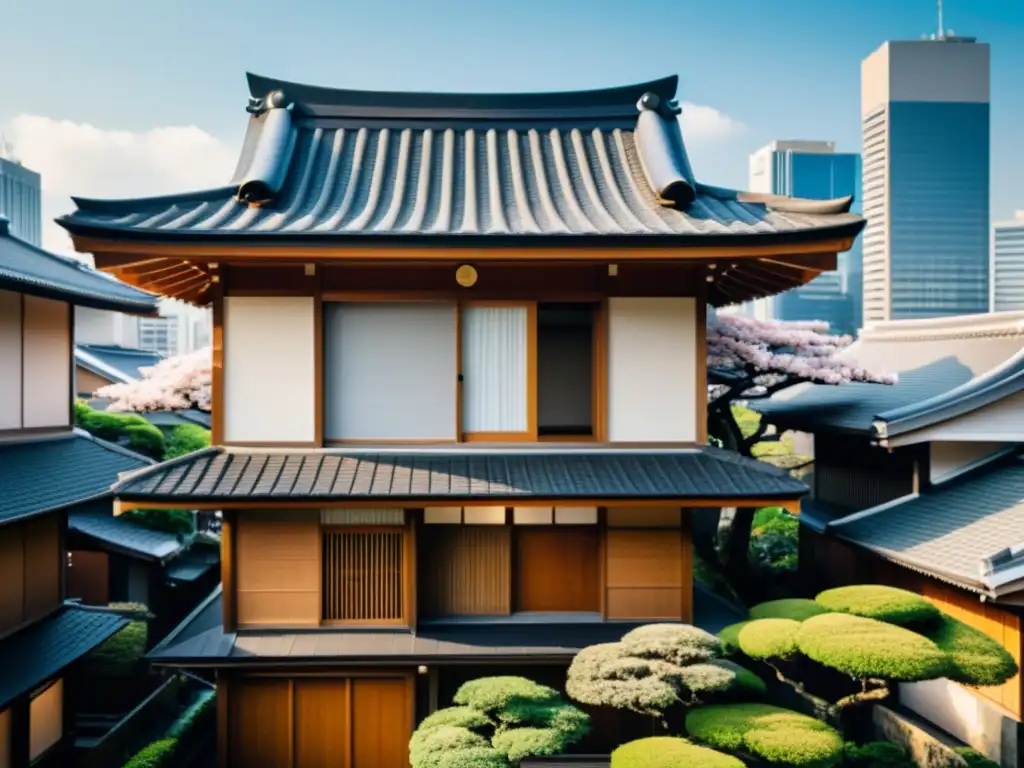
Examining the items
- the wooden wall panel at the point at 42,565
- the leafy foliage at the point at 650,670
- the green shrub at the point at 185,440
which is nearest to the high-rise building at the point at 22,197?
the green shrub at the point at 185,440

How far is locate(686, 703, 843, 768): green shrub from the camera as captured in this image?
6316 millimetres

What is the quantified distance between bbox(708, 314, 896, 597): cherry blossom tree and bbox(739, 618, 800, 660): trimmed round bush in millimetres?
6874

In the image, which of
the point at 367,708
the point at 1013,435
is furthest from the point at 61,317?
the point at 1013,435

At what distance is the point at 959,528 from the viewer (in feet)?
33.3

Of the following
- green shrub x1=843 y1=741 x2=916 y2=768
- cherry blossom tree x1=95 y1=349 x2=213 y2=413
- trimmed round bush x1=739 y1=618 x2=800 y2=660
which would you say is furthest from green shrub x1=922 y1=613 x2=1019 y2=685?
cherry blossom tree x1=95 y1=349 x2=213 y2=413

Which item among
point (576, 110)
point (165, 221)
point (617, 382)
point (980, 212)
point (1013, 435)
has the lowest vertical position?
point (1013, 435)

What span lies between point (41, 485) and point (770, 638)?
10143mm

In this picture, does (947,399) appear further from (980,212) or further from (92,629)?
(980,212)

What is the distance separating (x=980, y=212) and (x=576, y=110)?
97.3m

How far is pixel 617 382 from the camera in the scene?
9070 mm

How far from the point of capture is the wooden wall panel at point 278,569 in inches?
344

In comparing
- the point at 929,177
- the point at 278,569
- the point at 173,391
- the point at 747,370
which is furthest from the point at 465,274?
the point at 929,177

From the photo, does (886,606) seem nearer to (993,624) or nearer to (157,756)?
(993,624)

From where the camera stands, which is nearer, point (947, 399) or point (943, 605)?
point (943, 605)
